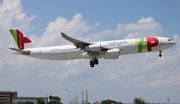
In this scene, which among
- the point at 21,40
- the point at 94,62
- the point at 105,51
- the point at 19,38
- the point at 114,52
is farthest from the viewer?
the point at 19,38

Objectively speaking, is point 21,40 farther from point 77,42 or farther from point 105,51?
point 105,51

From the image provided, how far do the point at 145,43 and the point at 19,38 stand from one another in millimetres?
31386

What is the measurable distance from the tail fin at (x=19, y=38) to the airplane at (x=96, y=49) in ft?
15.0

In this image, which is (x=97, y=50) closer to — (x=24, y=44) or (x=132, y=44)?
(x=132, y=44)

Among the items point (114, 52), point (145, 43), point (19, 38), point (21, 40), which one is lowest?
point (114, 52)

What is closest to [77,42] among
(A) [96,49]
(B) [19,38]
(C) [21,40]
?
(A) [96,49]

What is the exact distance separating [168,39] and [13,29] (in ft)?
123

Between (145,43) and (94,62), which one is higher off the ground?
(145,43)

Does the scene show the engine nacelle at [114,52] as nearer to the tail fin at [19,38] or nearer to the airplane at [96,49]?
the airplane at [96,49]

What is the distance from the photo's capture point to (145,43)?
76750 mm

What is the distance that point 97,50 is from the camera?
78000 mm

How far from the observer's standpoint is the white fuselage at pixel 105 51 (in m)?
77.0

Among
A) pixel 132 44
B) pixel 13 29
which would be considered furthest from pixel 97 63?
pixel 13 29

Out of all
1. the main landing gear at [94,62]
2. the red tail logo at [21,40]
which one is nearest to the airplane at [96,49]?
the main landing gear at [94,62]
